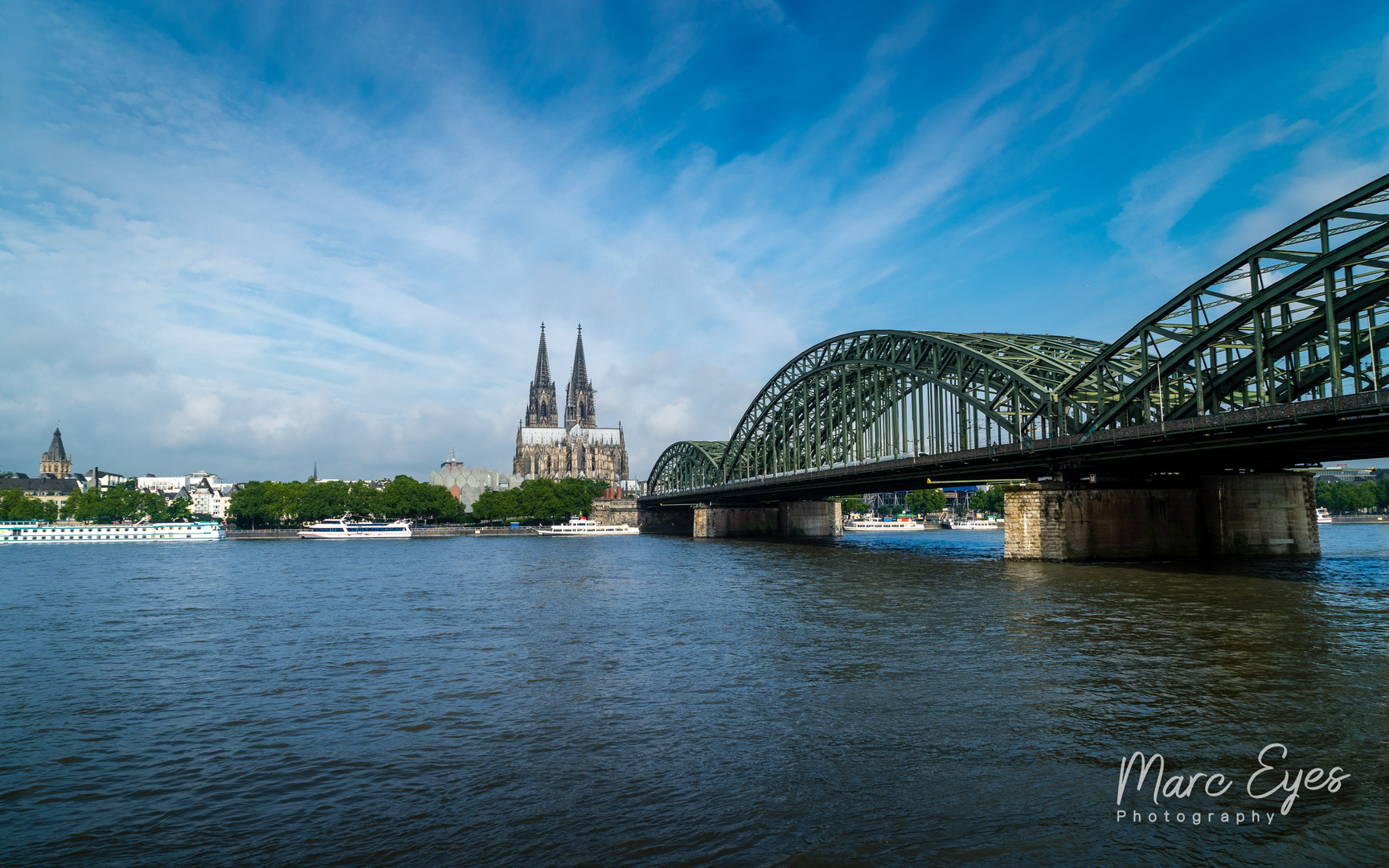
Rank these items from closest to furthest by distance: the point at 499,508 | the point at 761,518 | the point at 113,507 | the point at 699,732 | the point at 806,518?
the point at 699,732, the point at 806,518, the point at 761,518, the point at 113,507, the point at 499,508

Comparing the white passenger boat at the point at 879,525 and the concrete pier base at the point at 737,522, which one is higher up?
the concrete pier base at the point at 737,522

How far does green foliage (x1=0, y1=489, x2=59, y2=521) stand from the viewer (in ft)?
518

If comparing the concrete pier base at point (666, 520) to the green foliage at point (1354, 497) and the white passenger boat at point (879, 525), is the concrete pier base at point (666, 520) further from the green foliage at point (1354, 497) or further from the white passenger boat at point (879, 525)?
the green foliage at point (1354, 497)

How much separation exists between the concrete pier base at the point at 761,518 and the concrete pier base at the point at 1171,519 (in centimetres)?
6983

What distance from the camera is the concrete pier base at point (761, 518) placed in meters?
125

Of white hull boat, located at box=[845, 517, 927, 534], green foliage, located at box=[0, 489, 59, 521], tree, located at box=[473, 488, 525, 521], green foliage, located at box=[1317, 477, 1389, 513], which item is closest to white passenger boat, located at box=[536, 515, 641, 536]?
tree, located at box=[473, 488, 525, 521]

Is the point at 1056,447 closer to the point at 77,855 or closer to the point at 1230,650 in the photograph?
the point at 1230,650

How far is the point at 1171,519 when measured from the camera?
54.4m

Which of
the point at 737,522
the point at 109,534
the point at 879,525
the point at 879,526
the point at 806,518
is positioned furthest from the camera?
the point at 879,525

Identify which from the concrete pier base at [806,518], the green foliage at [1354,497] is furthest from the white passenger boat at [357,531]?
the green foliage at [1354,497]

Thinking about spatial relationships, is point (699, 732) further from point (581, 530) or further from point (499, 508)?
point (499, 508)

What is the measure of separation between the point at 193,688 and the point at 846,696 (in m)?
16.5

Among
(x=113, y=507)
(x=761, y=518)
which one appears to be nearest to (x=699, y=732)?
(x=761, y=518)

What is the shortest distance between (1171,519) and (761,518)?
8260cm
